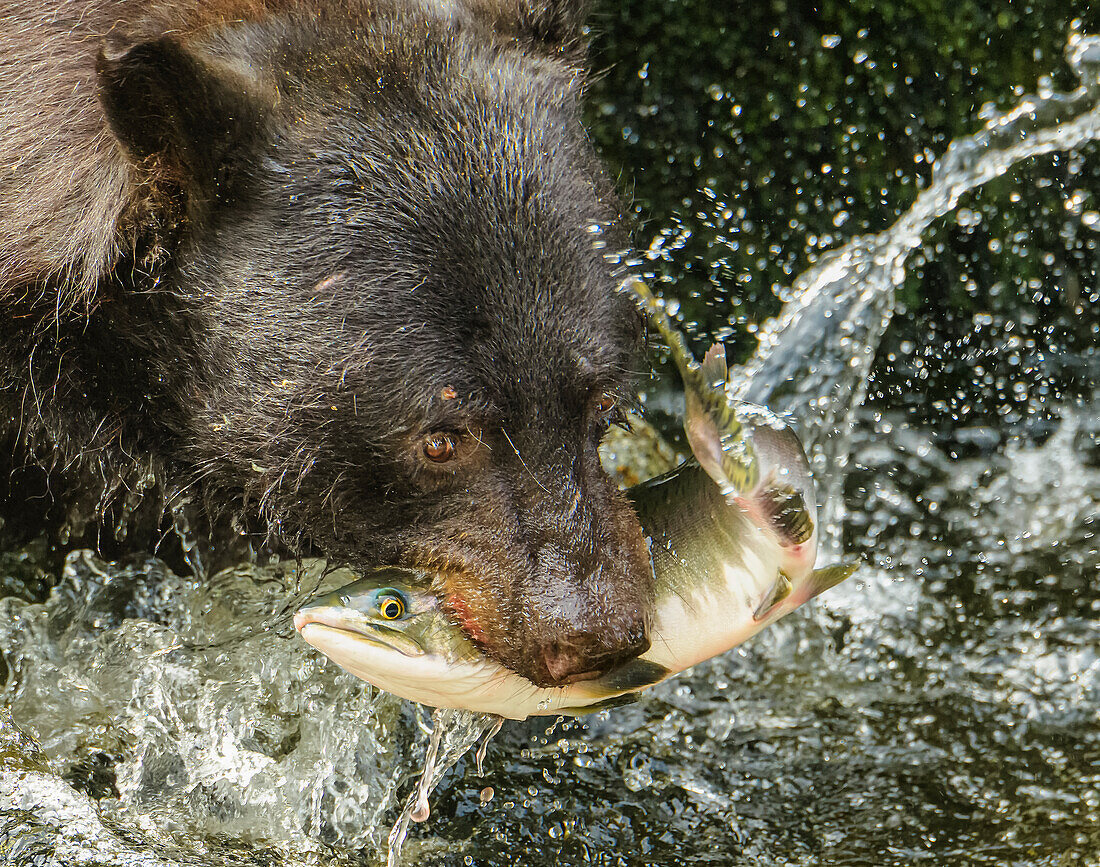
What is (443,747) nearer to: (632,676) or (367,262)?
(632,676)

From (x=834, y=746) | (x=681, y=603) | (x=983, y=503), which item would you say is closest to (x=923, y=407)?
(x=983, y=503)

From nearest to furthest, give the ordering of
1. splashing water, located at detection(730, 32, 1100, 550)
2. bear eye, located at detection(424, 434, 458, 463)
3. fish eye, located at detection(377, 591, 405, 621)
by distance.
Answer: fish eye, located at detection(377, 591, 405, 621), bear eye, located at detection(424, 434, 458, 463), splashing water, located at detection(730, 32, 1100, 550)

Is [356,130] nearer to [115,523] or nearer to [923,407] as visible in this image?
[115,523]

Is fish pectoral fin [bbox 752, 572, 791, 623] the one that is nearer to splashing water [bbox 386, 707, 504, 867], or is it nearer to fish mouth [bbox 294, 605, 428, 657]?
fish mouth [bbox 294, 605, 428, 657]

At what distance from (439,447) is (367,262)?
430mm

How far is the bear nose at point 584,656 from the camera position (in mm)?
2490

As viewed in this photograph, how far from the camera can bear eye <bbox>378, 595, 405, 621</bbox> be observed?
2.45m

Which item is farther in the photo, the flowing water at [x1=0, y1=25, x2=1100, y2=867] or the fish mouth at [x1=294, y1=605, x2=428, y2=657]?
the flowing water at [x1=0, y1=25, x2=1100, y2=867]

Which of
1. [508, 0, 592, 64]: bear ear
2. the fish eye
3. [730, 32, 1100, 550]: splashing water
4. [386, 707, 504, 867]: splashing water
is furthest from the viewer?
[730, 32, 1100, 550]: splashing water

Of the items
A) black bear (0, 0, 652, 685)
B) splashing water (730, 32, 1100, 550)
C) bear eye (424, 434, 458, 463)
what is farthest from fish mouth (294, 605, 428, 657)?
splashing water (730, 32, 1100, 550)

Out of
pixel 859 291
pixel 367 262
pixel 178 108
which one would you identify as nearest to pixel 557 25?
pixel 367 262

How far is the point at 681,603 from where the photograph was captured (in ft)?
8.71

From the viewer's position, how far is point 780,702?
386 centimetres

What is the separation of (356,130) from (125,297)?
707 millimetres
